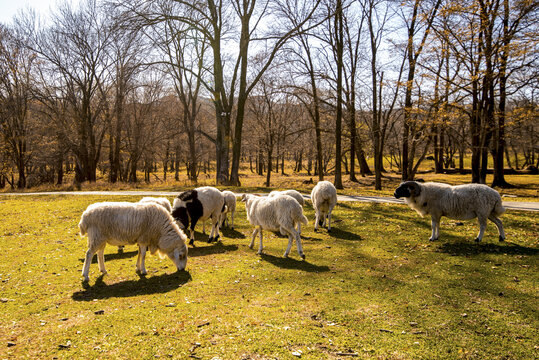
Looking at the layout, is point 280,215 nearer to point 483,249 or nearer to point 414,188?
point 414,188

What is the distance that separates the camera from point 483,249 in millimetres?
10211

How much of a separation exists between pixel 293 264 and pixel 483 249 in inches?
238

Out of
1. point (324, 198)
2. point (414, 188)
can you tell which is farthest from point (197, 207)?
point (414, 188)

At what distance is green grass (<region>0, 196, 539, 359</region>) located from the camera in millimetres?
4711

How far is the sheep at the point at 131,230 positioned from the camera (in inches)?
304

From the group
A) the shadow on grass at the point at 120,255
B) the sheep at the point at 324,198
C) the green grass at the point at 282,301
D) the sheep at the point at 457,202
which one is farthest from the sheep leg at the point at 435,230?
the shadow on grass at the point at 120,255

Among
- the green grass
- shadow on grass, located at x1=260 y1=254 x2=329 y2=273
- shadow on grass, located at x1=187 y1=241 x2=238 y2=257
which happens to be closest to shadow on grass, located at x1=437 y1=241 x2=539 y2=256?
the green grass

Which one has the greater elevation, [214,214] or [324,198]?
[324,198]

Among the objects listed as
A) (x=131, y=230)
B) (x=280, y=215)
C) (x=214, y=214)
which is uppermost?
(x=280, y=215)

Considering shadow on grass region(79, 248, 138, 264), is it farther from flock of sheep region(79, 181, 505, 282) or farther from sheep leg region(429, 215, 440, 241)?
sheep leg region(429, 215, 440, 241)

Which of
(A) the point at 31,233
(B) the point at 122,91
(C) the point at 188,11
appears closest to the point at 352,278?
(A) the point at 31,233

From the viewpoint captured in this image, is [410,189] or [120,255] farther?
[410,189]

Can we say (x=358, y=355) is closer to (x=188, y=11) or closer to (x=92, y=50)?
(x=188, y=11)

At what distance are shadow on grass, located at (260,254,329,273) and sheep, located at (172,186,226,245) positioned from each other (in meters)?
3.03
